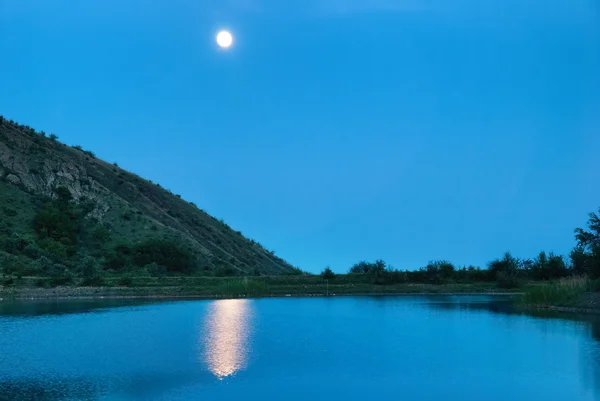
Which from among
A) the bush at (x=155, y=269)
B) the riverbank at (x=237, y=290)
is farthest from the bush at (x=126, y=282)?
the bush at (x=155, y=269)

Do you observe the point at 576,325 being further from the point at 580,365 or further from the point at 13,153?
the point at 13,153

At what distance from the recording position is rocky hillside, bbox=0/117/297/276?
209 ft

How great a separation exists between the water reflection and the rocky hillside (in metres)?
28.3

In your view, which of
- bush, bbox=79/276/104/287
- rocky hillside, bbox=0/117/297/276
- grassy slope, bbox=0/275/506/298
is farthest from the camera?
rocky hillside, bbox=0/117/297/276

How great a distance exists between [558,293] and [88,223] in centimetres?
5994

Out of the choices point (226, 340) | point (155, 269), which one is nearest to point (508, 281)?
point (155, 269)

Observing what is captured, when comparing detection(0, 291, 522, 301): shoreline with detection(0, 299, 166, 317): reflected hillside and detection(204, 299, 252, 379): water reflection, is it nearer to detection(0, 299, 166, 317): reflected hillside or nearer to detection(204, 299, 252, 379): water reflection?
detection(0, 299, 166, 317): reflected hillside

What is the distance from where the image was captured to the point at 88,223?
75375 mm

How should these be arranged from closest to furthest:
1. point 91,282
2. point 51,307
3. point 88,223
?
1. point 51,307
2. point 91,282
3. point 88,223

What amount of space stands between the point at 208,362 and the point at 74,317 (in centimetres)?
1739

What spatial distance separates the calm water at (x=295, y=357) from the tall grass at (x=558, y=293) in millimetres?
5471

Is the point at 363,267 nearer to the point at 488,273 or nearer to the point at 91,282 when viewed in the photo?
the point at 488,273

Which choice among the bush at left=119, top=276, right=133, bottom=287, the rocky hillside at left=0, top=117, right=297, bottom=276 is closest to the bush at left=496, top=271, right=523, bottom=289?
the rocky hillside at left=0, top=117, right=297, bottom=276

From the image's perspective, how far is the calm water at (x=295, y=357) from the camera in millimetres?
15641
